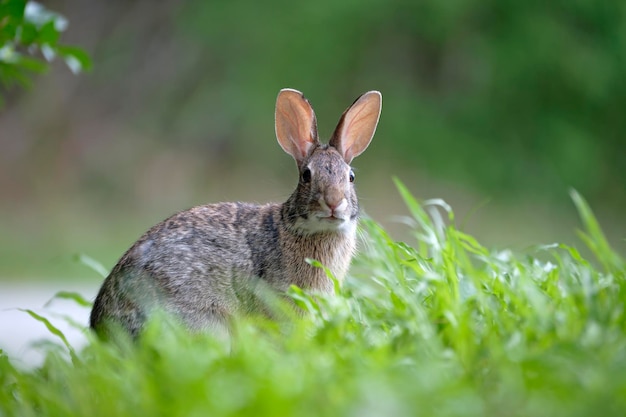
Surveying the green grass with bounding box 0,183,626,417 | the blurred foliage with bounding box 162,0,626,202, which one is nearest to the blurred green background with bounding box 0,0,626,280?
the blurred foliage with bounding box 162,0,626,202

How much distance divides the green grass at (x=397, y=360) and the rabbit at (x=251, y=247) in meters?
0.42

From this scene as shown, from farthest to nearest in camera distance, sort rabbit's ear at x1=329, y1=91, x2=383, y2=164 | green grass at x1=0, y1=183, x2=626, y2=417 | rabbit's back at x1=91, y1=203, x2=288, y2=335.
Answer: rabbit's ear at x1=329, y1=91, x2=383, y2=164 < rabbit's back at x1=91, y1=203, x2=288, y2=335 < green grass at x1=0, y1=183, x2=626, y2=417

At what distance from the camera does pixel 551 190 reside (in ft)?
33.9

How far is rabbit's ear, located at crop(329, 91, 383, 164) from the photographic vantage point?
4.18 metres

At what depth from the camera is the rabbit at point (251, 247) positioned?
363 cm

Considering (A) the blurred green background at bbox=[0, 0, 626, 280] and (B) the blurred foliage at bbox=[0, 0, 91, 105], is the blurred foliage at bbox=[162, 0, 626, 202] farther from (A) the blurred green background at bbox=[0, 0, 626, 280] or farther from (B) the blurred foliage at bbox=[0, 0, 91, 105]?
(B) the blurred foliage at bbox=[0, 0, 91, 105]

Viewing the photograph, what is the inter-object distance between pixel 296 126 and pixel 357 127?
29 centimetres

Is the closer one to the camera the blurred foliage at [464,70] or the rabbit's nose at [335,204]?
the rabbit's nose at [335,204]

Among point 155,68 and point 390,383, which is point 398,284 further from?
point 155,68

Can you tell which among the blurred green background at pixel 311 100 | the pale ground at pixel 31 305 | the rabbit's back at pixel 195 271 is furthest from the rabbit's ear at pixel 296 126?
the blurred green background at pixel 311 100

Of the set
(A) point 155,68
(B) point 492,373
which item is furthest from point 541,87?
(B) point 492,373

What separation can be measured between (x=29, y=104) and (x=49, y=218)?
2.11 m

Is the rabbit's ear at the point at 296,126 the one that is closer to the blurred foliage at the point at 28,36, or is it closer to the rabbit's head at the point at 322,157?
the rabbit's head at the point at 322,157

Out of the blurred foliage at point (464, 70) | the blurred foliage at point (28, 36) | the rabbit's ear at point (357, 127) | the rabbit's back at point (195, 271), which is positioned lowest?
the rabbit's back at point (195, 271)
